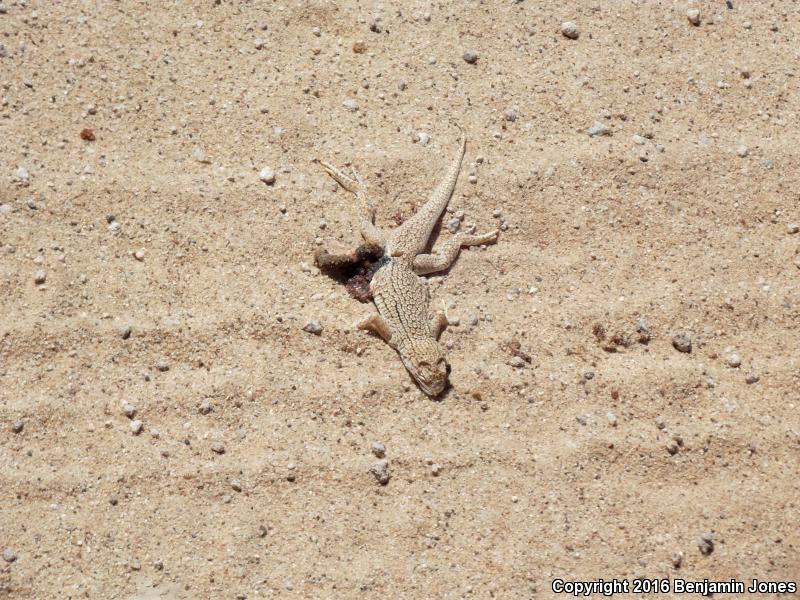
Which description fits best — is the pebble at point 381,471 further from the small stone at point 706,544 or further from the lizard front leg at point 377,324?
the small stone at point 706,544

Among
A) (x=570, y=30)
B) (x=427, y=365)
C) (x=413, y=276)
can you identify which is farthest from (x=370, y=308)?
(x=570, y=30)

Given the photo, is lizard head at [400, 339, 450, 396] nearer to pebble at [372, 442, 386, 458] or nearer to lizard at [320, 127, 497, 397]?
lizard at [320, 127, 497, 397]

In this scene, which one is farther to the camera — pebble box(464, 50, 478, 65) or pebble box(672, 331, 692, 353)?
pebble box(464, 50, 478, 65)

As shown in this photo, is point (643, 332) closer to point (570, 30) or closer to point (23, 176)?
point (570, 30)

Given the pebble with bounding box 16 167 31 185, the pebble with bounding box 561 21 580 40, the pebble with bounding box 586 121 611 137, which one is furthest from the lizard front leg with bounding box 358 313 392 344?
the pebble with bounding box 561 21 580 40

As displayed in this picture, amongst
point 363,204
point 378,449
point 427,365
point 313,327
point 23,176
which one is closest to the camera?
point 378,449

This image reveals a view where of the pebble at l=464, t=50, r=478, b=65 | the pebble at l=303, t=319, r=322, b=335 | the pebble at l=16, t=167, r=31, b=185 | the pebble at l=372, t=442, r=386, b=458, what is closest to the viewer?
the pebble at l=372, t=442, r=386, b=458

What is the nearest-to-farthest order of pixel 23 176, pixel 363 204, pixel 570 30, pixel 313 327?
1. pixel 313 327
2. pixel 23 176
3. pixel 363 204
4. pixel 570 30
